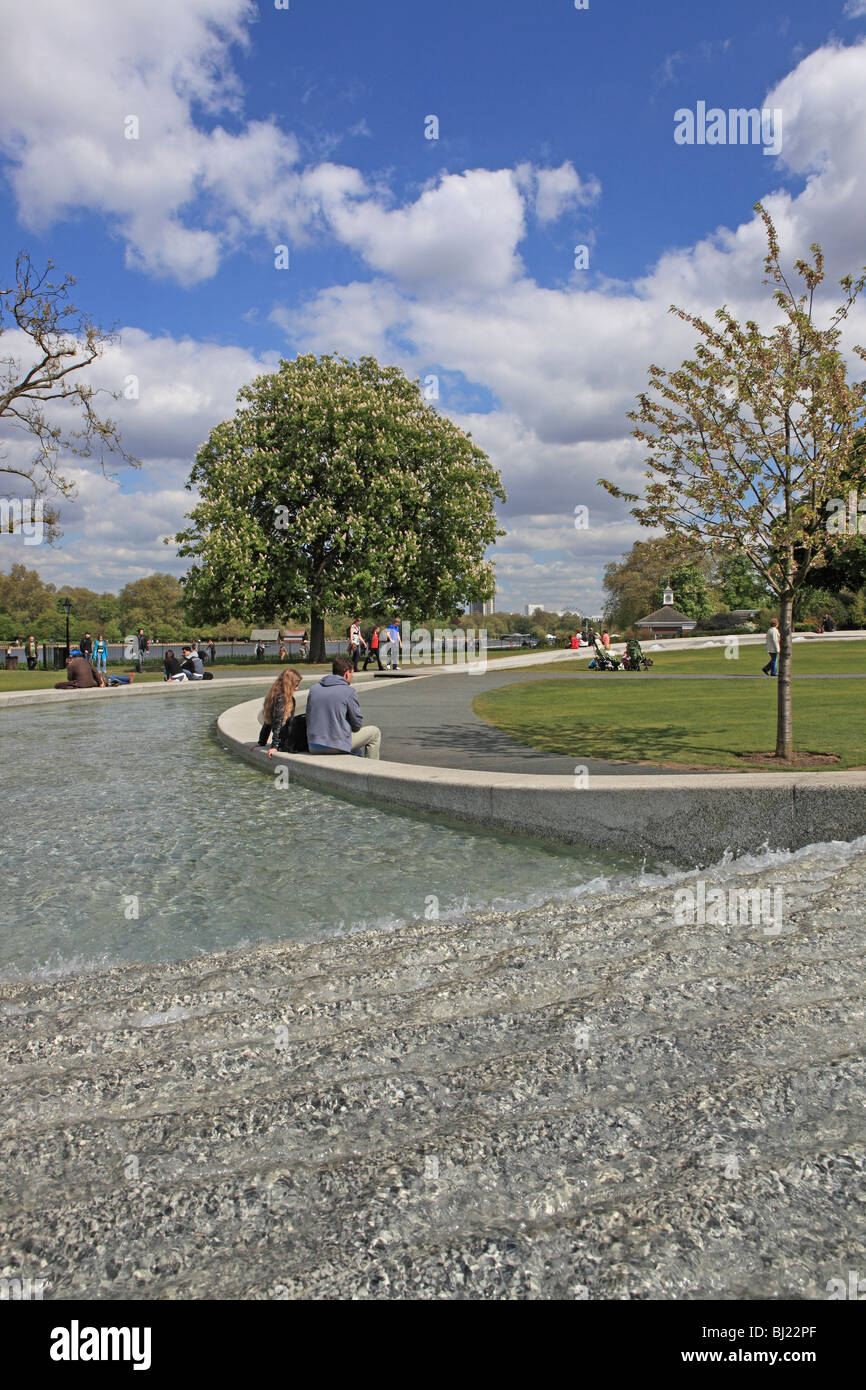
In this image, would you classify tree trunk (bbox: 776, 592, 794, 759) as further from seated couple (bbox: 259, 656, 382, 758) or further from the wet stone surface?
seated couple (bbox: 259, 656, 382, 758)

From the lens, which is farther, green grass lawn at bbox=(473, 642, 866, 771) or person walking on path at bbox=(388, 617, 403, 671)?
person walking on path at bbox=(388, 617, 403, 671)

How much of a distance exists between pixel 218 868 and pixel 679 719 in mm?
8452

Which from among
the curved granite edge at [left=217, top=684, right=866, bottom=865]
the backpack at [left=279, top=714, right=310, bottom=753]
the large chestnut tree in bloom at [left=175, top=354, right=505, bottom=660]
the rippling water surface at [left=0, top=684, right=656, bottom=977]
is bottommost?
the rippling water surface at [left=0, top=684, right=656, bottom=977]

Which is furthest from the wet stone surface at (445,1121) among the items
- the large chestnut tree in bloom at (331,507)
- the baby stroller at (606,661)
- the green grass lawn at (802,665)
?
the large chestnut tree in bloom at (331,507)

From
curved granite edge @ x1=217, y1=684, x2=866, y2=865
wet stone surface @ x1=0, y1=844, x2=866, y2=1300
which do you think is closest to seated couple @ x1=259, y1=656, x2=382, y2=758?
curved granite edge @ x1=217, y1=684, x2=866, y2=865

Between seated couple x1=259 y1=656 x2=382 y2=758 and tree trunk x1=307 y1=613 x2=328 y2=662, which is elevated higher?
tree trunk x1=307 y1=613 x2=328 y2=662

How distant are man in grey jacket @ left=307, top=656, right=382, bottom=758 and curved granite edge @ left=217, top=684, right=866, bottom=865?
2.35m

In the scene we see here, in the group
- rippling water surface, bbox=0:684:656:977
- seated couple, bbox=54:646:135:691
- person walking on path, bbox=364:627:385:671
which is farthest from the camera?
person walking on path, bbox=364:627:385:671

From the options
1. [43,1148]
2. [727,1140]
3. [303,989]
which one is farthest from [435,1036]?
[43,1148]

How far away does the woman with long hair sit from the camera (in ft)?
35.9

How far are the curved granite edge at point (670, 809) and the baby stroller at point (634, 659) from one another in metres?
22.7

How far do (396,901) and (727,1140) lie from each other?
3079mm
